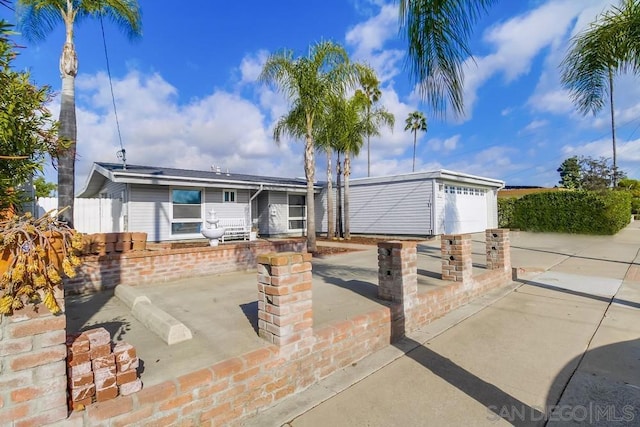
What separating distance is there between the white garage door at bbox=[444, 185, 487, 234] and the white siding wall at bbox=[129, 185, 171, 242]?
12255 millimetres

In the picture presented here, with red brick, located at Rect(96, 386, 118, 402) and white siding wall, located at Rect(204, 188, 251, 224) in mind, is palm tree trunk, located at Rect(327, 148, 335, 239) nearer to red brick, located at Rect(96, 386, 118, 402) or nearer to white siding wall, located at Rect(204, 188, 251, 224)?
white siding wall, located at Rect(204, 188, 251, 224)

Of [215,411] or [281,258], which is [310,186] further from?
[215,411]

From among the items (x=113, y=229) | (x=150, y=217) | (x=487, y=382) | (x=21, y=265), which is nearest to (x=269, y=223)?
(x=150, y=217)

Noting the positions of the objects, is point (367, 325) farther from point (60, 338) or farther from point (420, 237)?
point (420, 237)

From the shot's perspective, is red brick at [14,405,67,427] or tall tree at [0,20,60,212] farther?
tall tree at [0,20,60,212]

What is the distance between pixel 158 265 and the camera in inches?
235

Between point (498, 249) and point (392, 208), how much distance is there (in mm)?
10065

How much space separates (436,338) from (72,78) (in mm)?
8726

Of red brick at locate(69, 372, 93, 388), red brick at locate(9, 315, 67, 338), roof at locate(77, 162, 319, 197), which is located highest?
roof at locate(77, 162, 319, 197)

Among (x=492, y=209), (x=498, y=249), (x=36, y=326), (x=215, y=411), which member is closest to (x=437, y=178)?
(x=492, y=209)

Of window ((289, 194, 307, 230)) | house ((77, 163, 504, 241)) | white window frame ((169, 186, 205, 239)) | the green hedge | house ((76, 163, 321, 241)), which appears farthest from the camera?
window ((289, 194, 307, 230))

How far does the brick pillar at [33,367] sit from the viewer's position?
1.66m

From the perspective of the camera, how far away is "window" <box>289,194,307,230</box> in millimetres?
17328

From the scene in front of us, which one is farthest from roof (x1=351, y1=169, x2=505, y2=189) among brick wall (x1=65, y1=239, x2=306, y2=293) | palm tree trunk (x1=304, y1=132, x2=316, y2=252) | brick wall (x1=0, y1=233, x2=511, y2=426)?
brick wall (x1=0, y1=233, x2=511, y2=426)
